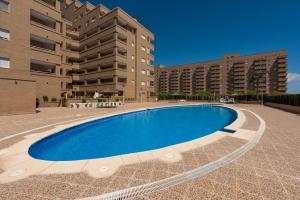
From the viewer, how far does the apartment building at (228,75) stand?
71.6 meters

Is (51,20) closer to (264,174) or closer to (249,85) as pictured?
(264,174)

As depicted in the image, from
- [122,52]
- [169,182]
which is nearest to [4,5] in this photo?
[122,52]

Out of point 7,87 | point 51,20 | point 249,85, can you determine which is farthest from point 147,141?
point 249,85

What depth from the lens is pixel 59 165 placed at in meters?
3.83

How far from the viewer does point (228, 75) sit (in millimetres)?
84688

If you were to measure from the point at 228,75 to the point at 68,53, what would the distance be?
85147mm

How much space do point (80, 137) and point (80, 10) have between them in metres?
49.1

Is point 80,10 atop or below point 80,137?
atop

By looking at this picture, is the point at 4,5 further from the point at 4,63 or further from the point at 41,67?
the point at 41,67

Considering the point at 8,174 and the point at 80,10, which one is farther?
the point at 80,10

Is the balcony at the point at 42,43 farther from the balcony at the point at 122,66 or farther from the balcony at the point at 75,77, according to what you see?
the balcony at the point at 75,77

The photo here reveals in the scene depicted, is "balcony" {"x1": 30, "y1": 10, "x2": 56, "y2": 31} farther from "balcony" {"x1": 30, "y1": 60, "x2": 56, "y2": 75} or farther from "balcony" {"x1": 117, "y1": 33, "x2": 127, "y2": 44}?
"balcony" {"x1": 117, "y1": 33, "x2": 127, "y2": 44}

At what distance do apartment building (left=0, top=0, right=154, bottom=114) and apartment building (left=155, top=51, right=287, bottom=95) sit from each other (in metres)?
53.8

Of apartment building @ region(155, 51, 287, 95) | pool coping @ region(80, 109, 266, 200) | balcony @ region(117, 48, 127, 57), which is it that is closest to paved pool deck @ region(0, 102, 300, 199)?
pool coping @ region(80, 109, 266, 200)
